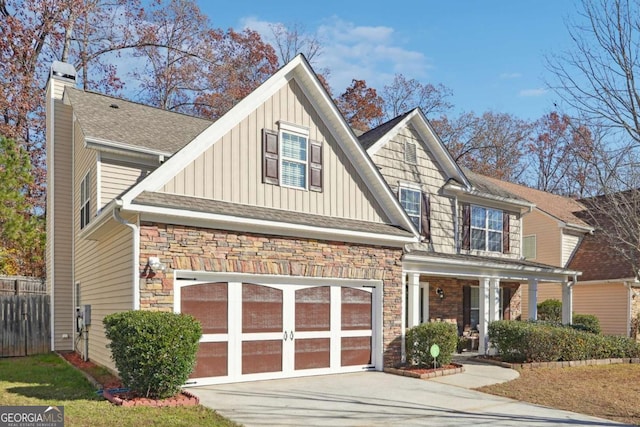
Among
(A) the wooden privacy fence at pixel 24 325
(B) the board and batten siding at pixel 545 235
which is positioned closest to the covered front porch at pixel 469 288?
(B) the board and batten siding at pixel 545 235

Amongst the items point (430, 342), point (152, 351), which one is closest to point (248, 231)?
point (152, 351)

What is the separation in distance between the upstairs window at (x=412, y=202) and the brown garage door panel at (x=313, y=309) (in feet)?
19.7

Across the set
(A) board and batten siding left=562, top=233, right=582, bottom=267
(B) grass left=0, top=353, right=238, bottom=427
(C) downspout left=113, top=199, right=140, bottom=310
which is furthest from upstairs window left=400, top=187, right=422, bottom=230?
(A) board and batten siding left=562, top=233, right=582, bottom=267

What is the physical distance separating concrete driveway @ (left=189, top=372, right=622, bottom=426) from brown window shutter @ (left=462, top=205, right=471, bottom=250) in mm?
8492

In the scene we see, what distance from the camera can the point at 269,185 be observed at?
12172 millimetres

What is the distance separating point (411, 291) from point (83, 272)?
8767mm

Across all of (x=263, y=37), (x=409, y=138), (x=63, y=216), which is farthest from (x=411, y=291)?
(x=263, y=37)

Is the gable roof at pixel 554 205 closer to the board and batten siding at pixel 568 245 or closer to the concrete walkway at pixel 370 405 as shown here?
the board and batten siding at pixel 568 245

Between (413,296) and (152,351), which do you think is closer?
(152,351)

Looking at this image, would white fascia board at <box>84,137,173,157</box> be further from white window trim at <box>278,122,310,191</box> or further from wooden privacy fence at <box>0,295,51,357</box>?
wooden privacy fence at <box>0,295,51,357</box>

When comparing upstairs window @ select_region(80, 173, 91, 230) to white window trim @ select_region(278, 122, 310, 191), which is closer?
white window trim @ select_region(278, 122, 310, 191)

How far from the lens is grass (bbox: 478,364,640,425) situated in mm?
9750

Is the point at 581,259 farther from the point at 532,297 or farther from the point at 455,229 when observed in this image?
the point at 455,229

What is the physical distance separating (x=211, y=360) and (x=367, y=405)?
316 centimetres
